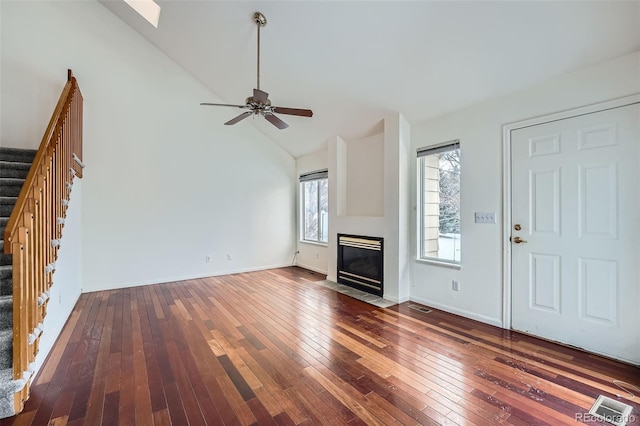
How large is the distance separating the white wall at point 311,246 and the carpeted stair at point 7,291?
168 inches

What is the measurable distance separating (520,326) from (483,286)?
1.63ft

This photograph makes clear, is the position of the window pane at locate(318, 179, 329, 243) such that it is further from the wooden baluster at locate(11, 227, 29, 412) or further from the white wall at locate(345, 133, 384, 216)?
the wooden baluster at locate(11, 227, 29, 412)

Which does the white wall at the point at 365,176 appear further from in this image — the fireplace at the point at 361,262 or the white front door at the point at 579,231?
the white front door at the point at 579,231

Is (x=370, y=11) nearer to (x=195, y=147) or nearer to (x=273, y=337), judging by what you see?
(x=273, y=337)

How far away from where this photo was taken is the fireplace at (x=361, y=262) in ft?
14.1

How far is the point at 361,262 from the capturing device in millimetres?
4594

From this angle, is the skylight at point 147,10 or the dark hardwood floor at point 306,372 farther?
the skylight at point 147,10

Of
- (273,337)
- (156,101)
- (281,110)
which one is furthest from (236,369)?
(156,101)

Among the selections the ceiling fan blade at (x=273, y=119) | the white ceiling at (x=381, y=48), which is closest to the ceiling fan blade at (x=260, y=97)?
the ceiling fan blade at (x=273, y=119)

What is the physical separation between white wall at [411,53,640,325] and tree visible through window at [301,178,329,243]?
103 inches

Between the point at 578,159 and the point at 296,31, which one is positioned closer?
the point at 578,159

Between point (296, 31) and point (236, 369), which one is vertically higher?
point (296, 31)

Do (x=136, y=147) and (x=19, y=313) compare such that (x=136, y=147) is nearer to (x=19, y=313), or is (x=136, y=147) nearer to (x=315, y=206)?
(x=315, y=206)

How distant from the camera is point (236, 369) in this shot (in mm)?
2295
